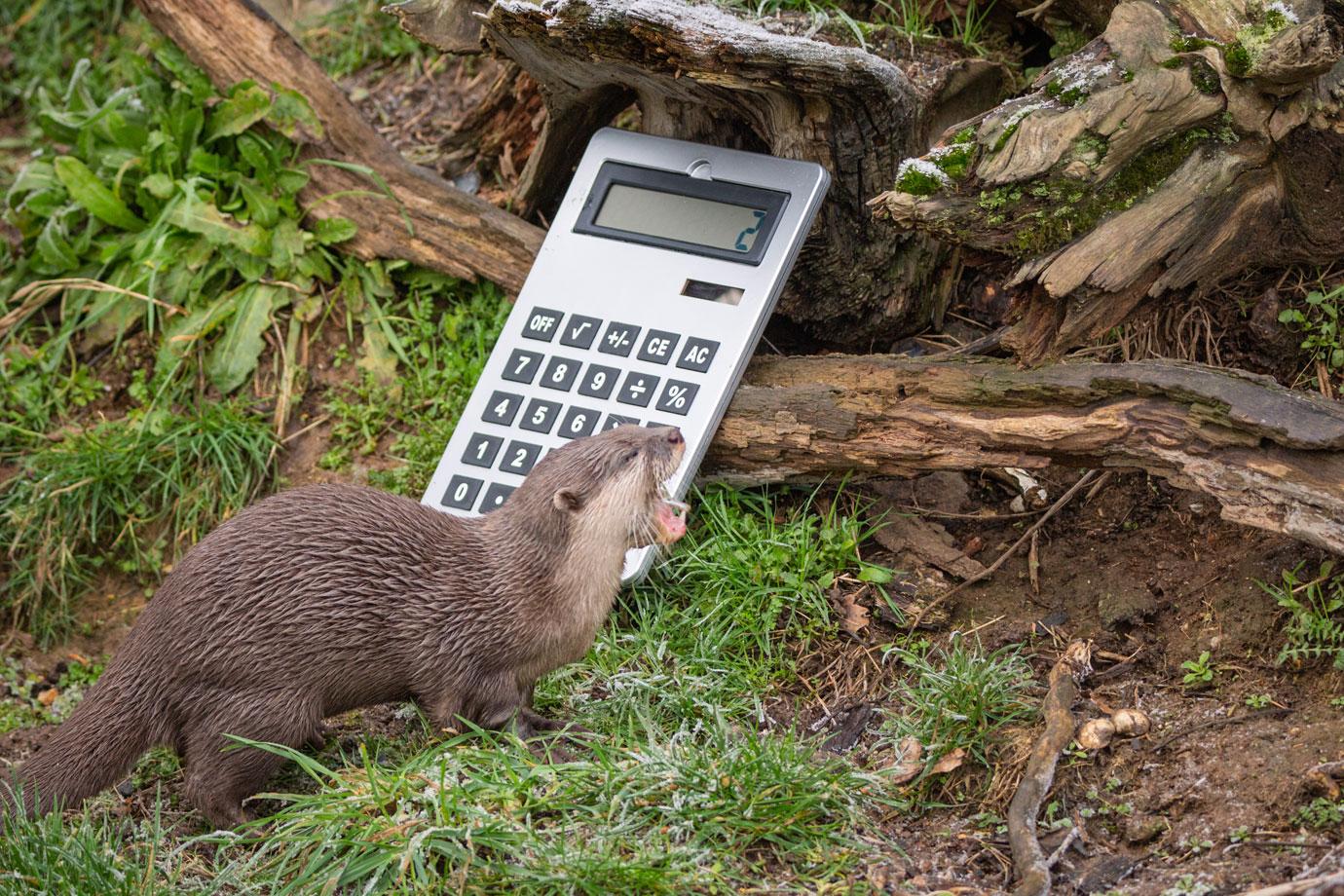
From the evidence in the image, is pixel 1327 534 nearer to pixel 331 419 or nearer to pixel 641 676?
pixel 641 676

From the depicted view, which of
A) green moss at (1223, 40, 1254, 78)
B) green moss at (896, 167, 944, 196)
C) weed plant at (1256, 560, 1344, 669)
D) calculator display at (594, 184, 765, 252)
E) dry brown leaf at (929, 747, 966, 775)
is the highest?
green moss at (1223, 40, 1254, 78)

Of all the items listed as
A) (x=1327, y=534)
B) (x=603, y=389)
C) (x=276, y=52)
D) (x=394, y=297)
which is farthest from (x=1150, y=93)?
(x=276, y=52)

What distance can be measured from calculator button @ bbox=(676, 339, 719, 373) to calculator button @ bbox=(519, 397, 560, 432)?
388 mm

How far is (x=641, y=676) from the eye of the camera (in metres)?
3.32

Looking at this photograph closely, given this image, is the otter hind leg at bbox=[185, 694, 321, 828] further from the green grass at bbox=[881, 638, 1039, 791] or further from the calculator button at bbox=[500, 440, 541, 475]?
the green grass at bbox=[881, 638, 1039, 791]

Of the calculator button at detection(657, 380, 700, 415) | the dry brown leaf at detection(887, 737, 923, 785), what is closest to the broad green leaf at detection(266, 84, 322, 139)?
the calculator button at detection(657, 380, 700, 415)

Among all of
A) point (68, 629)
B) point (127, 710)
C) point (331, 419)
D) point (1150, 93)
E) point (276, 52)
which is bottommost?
point (68, 629)

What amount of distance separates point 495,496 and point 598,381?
0.43 m

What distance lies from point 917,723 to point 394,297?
8.52 feet

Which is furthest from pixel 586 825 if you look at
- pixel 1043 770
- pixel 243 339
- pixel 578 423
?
pixel 243 339

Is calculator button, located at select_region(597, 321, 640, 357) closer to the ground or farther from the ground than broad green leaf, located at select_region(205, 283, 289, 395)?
farther from the ground

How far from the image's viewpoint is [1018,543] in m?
3.64

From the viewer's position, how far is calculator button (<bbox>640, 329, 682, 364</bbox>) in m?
3.75

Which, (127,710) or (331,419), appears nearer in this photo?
(127,710)
